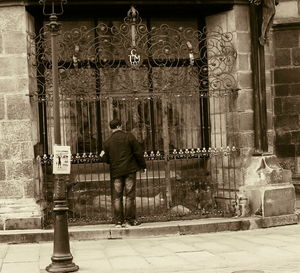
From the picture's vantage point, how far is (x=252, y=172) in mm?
12328

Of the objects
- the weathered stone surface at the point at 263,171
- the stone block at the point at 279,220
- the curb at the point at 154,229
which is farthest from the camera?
the weathered stone surface at the point at 263,171

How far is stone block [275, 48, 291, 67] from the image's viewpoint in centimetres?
1523

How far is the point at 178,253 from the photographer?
9.53m

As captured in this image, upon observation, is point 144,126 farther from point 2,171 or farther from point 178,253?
point 178,253

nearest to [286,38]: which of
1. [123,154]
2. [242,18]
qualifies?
[242,18]

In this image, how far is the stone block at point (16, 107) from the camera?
456 inches

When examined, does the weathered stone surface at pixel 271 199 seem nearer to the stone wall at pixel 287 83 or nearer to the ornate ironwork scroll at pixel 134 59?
the ornate ironwork scroll at pixel 134 59

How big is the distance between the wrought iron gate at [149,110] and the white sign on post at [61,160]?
3.22 m

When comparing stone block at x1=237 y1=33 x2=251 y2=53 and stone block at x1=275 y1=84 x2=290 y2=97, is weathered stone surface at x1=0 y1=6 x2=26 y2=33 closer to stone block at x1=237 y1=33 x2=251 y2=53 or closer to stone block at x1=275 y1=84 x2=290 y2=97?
stone block at x1=237 y1=33 x2=251 y2=53

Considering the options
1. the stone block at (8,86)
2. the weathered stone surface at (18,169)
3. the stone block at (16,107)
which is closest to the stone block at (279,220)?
the weathered stone surface at (18,169)

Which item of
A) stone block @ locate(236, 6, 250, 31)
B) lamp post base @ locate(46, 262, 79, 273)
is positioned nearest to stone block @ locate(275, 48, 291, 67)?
stone block @ locate(236, 6, 250, 31)

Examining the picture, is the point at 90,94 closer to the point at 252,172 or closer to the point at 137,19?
the point at 137,19

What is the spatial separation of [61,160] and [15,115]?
3.32 metres

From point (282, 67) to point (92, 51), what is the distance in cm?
488
